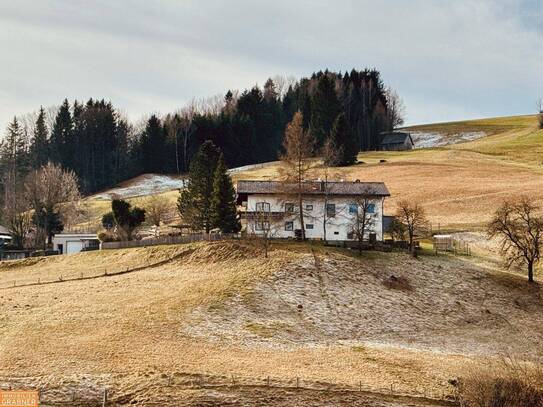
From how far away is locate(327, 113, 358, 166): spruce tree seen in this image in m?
113

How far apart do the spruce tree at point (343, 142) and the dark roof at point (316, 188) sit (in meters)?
50.3

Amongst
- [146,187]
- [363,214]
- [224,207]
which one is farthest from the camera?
[146,187]

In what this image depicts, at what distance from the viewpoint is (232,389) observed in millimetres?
26062

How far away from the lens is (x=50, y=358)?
29172 mm

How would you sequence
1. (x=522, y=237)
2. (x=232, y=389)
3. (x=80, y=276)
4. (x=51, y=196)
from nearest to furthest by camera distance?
(x=232, y=389) < (x=80, y=276) < (x=522, y=237) < (x=51, y=196)

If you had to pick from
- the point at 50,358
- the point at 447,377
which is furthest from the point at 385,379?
the point at 50,358

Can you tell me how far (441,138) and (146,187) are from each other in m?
83.3

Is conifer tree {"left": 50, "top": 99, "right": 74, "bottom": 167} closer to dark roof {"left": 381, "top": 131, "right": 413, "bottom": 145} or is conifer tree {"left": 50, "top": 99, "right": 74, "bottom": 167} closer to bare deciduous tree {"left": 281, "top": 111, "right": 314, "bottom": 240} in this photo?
dark roof {"left": 381, "top": 131, "right": 413, "bottom": 145}

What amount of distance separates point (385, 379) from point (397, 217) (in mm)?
33685

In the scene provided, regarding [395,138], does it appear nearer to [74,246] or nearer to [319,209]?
[319,209]

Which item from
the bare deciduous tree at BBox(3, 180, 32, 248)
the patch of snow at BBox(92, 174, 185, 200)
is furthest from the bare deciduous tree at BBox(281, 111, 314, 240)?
the patch of snow at BBox(92, 174, 185, 200)

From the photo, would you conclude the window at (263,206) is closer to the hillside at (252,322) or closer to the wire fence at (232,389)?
the hillside at (252,322)

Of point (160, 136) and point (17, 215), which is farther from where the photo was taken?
point (160, 136)

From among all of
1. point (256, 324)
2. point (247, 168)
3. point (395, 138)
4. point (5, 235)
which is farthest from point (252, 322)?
point (395, 138)
